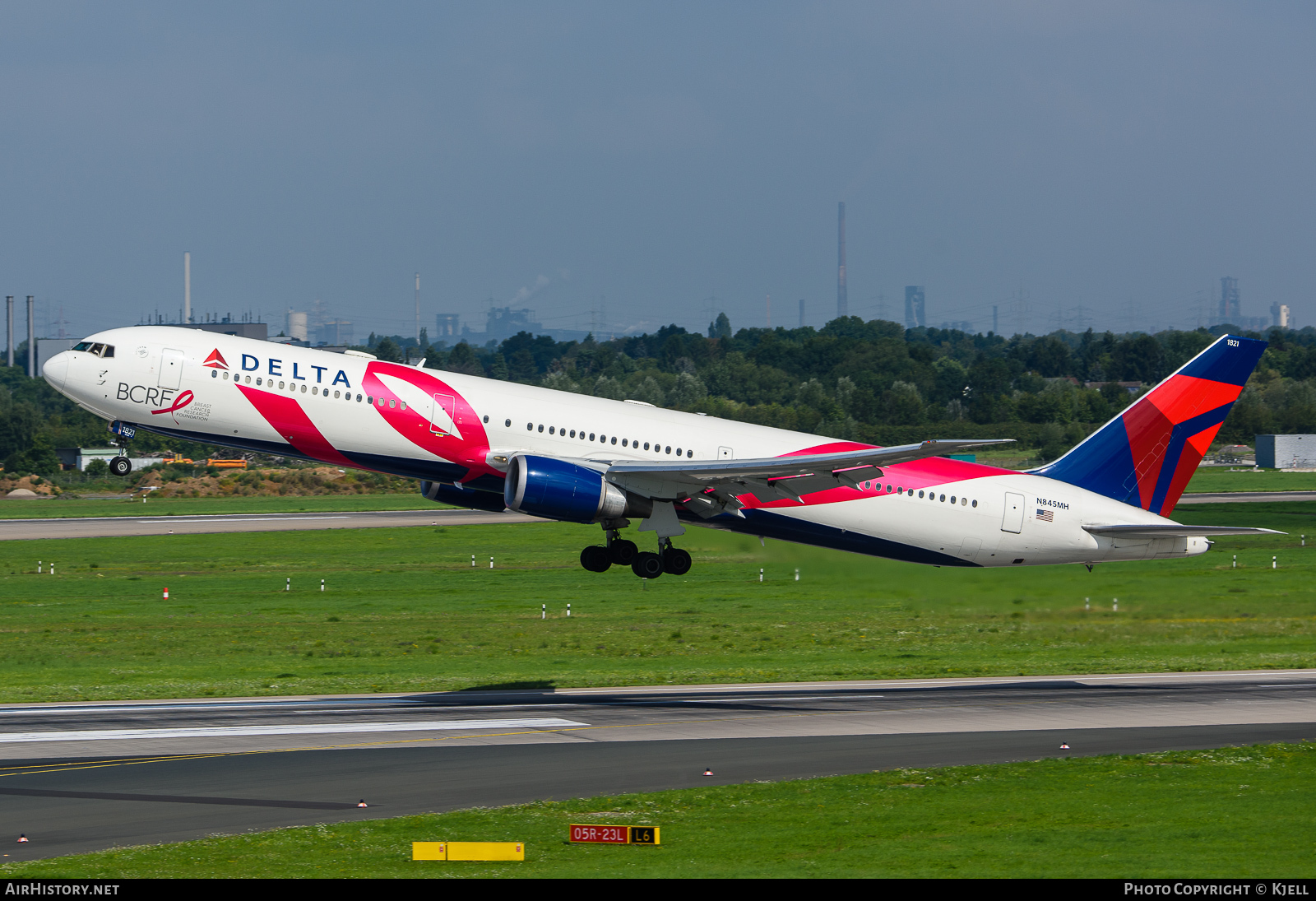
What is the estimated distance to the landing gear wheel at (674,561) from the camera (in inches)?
1817

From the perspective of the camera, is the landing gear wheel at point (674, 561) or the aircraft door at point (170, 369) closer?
Answer: the aircraft door at point (170, 369)

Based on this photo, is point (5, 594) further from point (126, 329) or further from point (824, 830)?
point (824, 830)

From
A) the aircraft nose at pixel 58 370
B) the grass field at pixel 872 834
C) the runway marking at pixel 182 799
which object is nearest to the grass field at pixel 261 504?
the aircraft nose at pixel 58 370

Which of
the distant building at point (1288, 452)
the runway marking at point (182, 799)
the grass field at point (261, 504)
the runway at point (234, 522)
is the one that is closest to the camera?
the runway marking at point (182, 799)

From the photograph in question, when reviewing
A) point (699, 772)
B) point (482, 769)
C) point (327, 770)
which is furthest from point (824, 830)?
point (327, 770)

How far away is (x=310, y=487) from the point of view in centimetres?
15838

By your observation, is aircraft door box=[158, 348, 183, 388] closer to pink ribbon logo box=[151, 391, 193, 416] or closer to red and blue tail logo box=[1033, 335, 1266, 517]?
pink ribbon logo box=[151, 391, 193, 416]

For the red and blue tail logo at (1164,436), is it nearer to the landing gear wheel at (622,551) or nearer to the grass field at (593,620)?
the grass field at (593,620)

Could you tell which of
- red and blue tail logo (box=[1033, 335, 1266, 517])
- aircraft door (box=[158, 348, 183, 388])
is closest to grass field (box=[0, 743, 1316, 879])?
red and blue tail logo (box=[1033, 335, 1266, 517])

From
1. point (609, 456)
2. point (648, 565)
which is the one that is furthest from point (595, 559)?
point (609, 456)

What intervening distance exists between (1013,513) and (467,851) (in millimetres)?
29506

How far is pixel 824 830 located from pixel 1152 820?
7948 mm

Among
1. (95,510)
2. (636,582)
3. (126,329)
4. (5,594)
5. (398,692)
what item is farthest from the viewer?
(95,510)

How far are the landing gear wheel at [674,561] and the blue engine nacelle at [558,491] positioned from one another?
3.44 metres
